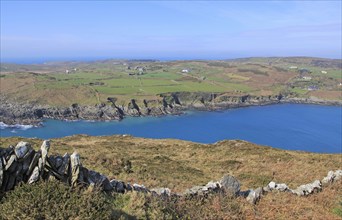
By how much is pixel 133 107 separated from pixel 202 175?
125m

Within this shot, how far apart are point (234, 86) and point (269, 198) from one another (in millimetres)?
185281

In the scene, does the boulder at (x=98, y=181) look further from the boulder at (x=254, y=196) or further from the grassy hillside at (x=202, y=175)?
the boulder at (x=254, y=196)

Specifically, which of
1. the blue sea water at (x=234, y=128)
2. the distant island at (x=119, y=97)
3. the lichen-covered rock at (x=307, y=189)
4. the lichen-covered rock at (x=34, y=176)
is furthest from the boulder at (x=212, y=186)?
the distant island at (x=119, y=97)

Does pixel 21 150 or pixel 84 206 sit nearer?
pixel 84 206

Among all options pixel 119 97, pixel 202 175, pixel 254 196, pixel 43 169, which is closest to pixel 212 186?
pixel 254 196

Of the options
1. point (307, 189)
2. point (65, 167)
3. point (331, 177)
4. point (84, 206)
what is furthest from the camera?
point (331, 177)

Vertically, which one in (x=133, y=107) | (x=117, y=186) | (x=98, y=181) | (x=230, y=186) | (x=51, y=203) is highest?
(x=51, y=203)

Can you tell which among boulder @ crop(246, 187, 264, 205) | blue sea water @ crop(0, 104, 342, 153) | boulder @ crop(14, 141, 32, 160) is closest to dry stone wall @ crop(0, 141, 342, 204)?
boulder @ crop(14, 141, 32, 160)

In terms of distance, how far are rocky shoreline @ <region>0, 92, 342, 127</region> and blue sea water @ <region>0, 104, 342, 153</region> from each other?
20.2 feet

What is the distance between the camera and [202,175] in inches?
930

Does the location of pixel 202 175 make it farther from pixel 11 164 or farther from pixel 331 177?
pixel 11 164

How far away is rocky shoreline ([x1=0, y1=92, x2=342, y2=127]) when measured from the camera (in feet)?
424

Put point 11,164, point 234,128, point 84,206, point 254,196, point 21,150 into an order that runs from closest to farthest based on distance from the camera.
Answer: point 84,206, point 11,164, point 21,150, point 254,196, point 234,128

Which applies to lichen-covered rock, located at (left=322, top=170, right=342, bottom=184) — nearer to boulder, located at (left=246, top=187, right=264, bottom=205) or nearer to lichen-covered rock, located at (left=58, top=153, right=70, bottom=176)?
boulder, located at (left=246, top=187, right=264, bottom=205)
